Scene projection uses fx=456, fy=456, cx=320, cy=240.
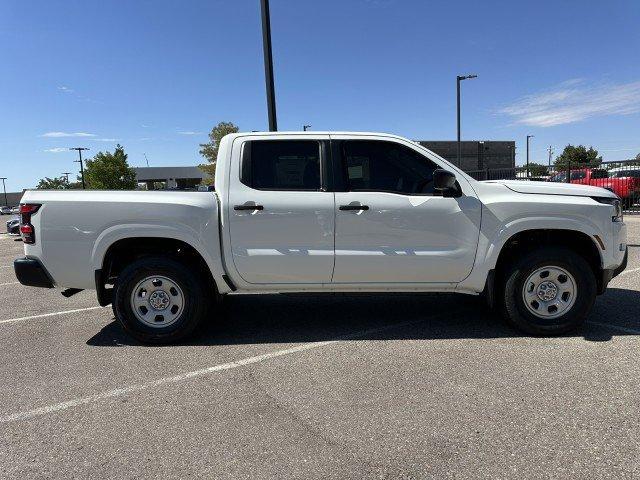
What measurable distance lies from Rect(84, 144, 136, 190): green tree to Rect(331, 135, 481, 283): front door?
54895mm

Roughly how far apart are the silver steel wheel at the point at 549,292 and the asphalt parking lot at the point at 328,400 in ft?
0.95

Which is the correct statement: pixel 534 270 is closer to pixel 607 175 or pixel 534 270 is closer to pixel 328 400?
pixel 328 400

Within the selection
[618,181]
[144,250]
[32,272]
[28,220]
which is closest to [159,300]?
[144,250]

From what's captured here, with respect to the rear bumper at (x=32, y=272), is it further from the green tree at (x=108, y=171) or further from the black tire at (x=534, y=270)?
the green tree at (x=108, y=171)

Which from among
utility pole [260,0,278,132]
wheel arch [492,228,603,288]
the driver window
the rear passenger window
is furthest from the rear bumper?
utility pole [260,0,278,132]

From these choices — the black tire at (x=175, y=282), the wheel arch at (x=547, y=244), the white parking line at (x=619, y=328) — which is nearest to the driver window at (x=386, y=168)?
the wheel arch at (x=547, y=244)

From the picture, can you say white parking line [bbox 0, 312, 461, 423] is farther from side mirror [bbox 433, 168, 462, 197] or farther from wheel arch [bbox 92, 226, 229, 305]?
side mirror [bbox 433, 168, 462, 197]

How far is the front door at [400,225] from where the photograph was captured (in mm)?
4219

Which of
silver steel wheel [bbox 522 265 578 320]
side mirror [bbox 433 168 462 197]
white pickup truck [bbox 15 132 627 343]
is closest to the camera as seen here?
side mirror [bbox 433 168 462 197]

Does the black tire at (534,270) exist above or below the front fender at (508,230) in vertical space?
below

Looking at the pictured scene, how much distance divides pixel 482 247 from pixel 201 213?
264 cm

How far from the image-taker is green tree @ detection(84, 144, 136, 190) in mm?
55250

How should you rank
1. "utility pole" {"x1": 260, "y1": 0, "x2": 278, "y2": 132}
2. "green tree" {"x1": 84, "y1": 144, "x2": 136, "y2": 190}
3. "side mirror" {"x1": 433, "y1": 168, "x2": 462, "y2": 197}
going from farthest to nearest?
"green tree" {"x1": 84, "y1": 144, "x2": 136, "y2": 190} → "utility pole" {"x1": 260, "y1": 0, "x2": 278, "y2": 132} → "side mirror" {"x1": 433, "y1": 168, "x2": 462, "y2": 197}

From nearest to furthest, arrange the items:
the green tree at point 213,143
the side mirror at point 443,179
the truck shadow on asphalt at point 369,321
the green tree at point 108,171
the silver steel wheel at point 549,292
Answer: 1. the side mirror at point 443,179
2. the silver steel wheel at point 549,292
3. the truck shadow on asphalt at point 369,321
4. the green tree at point 213,143
5. the green tree at point 108,171
